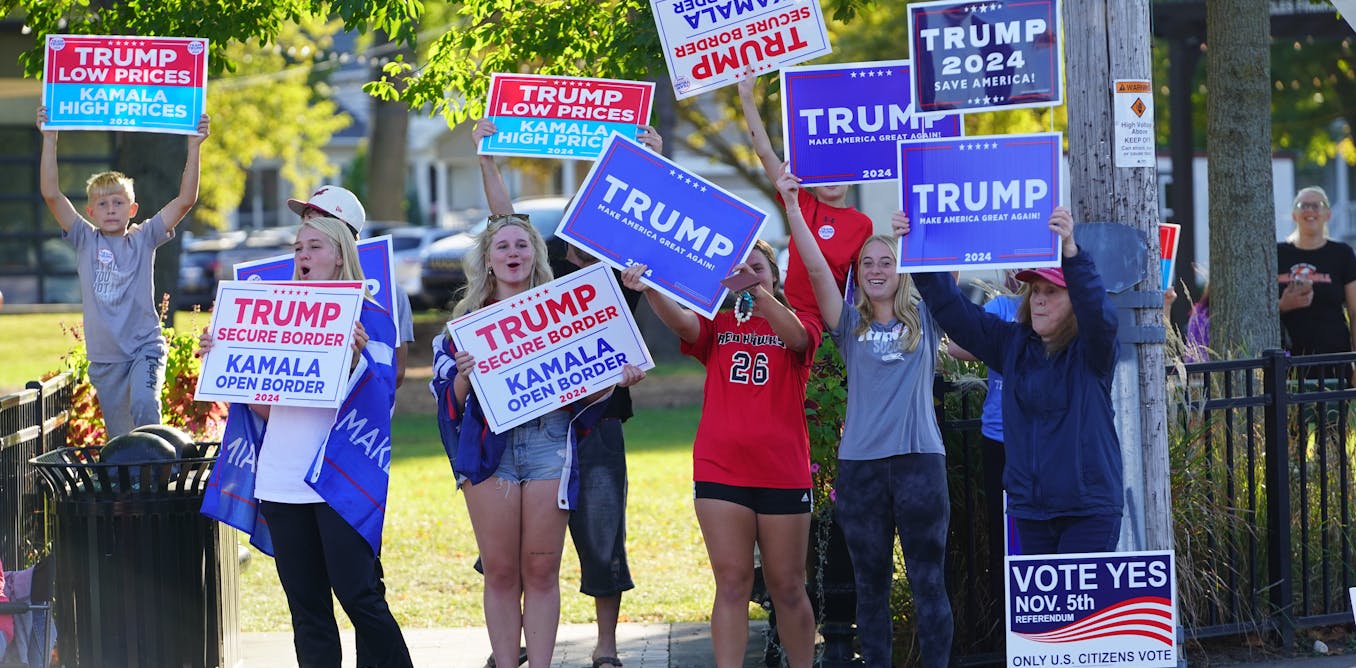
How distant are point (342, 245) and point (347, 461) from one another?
2.72ft

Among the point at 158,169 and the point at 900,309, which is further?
the point at 158,169

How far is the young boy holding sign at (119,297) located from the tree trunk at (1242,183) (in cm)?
551

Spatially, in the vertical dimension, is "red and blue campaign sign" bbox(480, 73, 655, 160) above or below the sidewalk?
above

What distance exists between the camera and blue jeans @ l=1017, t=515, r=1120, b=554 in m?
5.42

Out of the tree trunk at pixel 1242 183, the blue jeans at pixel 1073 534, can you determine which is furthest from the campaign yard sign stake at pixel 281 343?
the tree trunk at pixel 1242 183

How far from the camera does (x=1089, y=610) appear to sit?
498cm

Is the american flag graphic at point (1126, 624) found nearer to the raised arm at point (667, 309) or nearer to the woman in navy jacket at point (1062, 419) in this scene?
the woman in navy jacket at point (1062, 419)

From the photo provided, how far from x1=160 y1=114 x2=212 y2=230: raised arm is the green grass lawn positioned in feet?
7.25

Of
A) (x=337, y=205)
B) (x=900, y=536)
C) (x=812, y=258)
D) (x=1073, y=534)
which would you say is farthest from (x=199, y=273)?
(x=1073, y=534)

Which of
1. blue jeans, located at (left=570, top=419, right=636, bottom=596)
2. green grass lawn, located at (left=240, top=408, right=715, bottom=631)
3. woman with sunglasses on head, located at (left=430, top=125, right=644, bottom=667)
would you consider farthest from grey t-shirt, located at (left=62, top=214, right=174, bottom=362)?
blue jeans, located at (left=570, top=419, right=636, bottom=596)

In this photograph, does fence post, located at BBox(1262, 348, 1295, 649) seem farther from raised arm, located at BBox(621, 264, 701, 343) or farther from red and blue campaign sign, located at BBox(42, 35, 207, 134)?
red and blue campaign sign, located at BBox(42, 35, 207, 134)

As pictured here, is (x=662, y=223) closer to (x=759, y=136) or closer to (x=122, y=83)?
(x=759, y=136)

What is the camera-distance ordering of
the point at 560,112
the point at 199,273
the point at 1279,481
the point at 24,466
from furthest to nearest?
the point at 199,273
the point at 24,466
the point at 560,112
the point at 1279,481

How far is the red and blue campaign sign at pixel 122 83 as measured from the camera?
24.7 feet
